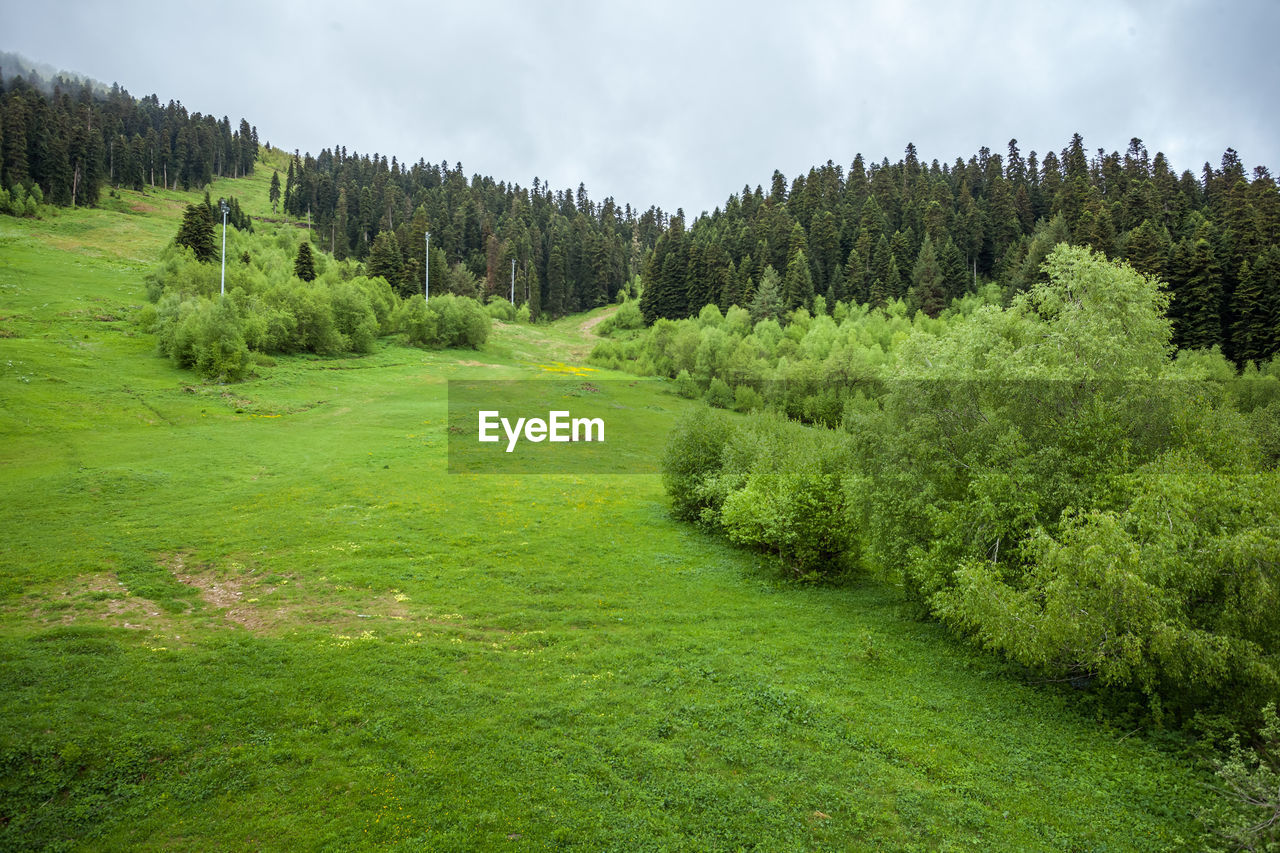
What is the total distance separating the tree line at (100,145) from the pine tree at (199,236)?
45.0m

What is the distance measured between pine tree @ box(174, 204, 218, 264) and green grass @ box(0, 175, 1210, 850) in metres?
55.5

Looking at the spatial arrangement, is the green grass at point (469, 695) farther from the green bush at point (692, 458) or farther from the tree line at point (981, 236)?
the tree line at point (981, 236)

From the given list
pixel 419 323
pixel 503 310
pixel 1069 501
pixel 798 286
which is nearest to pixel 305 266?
pixel 419 323

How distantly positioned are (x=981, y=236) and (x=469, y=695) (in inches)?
4810

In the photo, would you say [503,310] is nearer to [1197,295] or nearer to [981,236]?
[981,236]

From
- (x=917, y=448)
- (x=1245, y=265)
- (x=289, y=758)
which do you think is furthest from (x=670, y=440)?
(x=1245, y=265)

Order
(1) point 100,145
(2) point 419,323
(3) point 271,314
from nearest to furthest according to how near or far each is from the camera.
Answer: (3) point 271,314 < (2) point 419,323 < (1) point 100,145

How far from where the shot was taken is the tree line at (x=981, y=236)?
64.6 meters

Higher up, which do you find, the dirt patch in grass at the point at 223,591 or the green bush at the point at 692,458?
the green bush at the point at 692,458

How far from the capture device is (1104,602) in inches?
534

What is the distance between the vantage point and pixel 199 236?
7756 cm

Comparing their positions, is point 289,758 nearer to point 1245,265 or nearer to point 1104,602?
point 1104,602

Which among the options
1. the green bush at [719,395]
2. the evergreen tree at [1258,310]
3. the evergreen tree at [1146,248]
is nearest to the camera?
the evergreen tree at [1258,310]

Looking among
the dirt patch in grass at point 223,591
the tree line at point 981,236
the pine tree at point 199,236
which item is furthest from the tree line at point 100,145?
the dirt patch in grass at point 223,591
